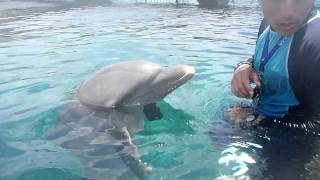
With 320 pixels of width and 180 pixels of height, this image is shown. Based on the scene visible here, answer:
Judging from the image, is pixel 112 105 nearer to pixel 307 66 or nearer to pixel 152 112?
pixel 152 112

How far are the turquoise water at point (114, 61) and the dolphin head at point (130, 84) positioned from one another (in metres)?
0.38

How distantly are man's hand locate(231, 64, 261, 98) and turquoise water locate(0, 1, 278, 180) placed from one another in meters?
0.60

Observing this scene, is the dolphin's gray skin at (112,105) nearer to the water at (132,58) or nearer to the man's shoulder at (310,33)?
the water at (132,58)

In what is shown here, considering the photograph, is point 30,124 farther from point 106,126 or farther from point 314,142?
point 314,142

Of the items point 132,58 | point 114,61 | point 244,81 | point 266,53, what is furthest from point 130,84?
point 132,58

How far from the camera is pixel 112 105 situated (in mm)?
4031

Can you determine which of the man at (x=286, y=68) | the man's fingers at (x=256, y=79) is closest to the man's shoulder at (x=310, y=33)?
the man at (x=286, y=68)

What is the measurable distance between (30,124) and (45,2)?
18791 millimetres

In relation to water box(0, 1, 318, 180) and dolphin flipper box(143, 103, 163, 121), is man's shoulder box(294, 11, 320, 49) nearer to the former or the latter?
water box(0, 1, 318, 180)

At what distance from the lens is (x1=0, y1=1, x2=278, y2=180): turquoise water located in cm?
363

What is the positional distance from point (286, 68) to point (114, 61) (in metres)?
4.46

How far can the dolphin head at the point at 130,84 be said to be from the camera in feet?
13.2

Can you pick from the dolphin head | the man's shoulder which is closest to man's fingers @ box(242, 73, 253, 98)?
the man's shoulder

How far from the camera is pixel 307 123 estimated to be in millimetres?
3523
